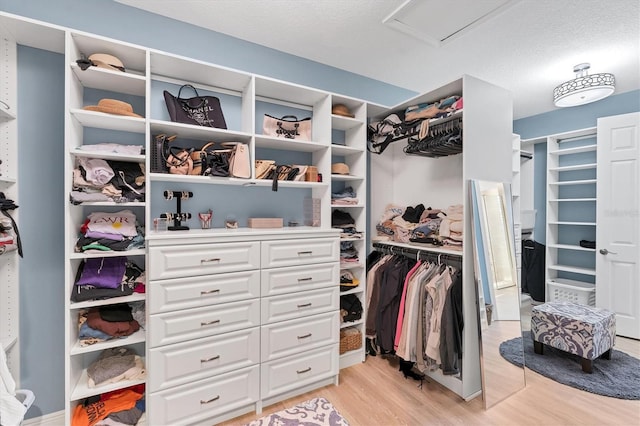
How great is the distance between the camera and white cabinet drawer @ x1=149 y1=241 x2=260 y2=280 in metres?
1.70

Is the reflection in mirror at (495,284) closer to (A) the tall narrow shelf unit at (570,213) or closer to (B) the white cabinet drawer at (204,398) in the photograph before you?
(B) the white cabinet drawer at (204,398)

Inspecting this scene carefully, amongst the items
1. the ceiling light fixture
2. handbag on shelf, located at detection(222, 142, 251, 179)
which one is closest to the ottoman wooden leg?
the ceiling light fixture

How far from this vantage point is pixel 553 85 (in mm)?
3324

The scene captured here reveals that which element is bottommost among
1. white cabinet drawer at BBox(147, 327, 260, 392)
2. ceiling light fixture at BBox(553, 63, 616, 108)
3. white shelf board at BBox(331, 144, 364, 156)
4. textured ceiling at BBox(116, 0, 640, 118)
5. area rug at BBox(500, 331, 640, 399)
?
area rug at BBox(500, 331, 640, 399)

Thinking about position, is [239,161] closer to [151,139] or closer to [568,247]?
[151,139]

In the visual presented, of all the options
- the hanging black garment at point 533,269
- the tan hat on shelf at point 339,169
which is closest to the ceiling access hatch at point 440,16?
the tan hat on shelf at point 339,169

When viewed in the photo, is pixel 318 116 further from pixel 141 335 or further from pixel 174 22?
pixel 141 335

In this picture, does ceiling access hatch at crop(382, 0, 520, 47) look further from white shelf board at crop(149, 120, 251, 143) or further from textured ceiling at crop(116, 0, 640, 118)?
white shelf board at crop(149, 120, 251, 143)

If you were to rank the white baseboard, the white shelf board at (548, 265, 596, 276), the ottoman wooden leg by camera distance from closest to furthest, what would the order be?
the white baseboard < the ottoman wooden leg < the white shelf board at (548, 265, 596, 276)

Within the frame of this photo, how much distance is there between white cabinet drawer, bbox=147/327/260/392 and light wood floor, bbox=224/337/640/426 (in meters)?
0.42

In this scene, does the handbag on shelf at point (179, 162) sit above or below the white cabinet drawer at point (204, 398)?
above

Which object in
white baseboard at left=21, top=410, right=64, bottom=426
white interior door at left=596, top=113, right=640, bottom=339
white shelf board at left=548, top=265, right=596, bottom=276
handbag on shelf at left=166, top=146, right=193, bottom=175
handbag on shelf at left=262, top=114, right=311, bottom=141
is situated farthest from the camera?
white shelf board at left=548, top=265, right=596, bottom=276

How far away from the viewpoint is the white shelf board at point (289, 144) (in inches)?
88.5

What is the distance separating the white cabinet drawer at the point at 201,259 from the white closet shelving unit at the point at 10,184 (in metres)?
0.82
